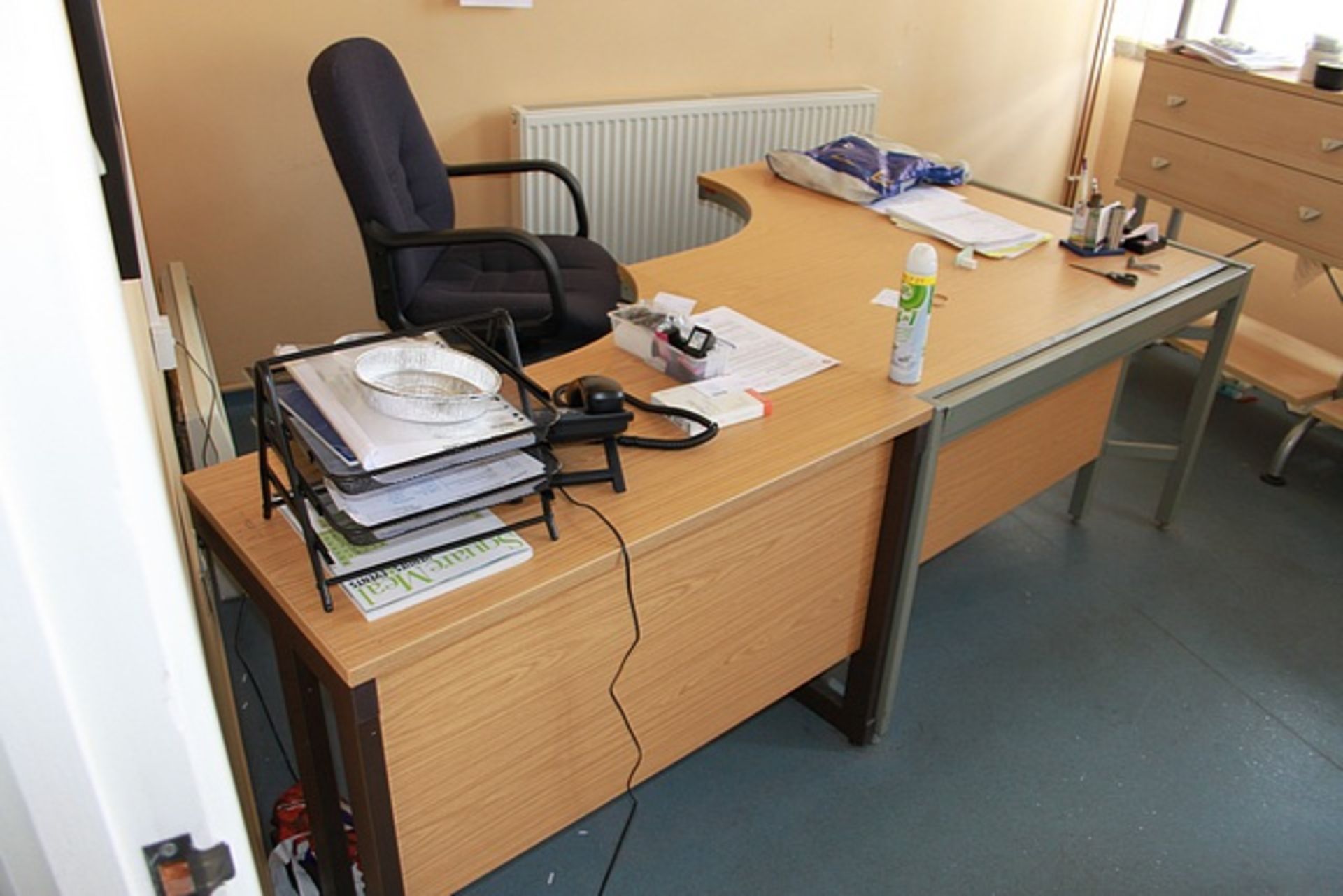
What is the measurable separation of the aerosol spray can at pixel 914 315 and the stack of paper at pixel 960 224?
716mm

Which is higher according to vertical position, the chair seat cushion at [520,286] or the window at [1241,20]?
the window at [1241,20]

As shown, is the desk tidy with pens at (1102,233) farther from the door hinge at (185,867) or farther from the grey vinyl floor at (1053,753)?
the door hinge at (185,867)

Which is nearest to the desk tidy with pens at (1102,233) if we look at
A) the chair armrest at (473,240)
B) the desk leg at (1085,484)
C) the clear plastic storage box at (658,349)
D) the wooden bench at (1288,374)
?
the desk leg at (1085,484)

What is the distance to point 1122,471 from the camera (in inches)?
119

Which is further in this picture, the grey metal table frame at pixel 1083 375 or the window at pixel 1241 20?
the window at pixel 1241 20

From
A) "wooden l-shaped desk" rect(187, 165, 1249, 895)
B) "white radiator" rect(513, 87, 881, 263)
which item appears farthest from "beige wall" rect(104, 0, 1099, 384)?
"wooden l-shaped desk" rect(187, 165, 1249, 895)

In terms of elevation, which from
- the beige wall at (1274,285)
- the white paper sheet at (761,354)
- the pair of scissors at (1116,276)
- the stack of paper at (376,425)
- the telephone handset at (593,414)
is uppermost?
the stack of paper at (376,425)

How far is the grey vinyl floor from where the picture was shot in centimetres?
185

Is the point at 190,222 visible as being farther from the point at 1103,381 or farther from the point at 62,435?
the point at 62,435

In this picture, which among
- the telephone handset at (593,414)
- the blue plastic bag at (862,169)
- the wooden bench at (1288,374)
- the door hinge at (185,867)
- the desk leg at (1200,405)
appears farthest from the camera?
the wooden bench at (1288,374)

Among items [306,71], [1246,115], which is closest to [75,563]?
[306,71]

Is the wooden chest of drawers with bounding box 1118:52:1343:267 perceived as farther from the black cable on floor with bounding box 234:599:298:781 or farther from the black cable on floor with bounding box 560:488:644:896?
the black cable on floor with bounding box 234:599:298:781

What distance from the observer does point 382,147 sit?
2268 millimetres

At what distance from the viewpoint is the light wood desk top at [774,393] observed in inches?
49.3
